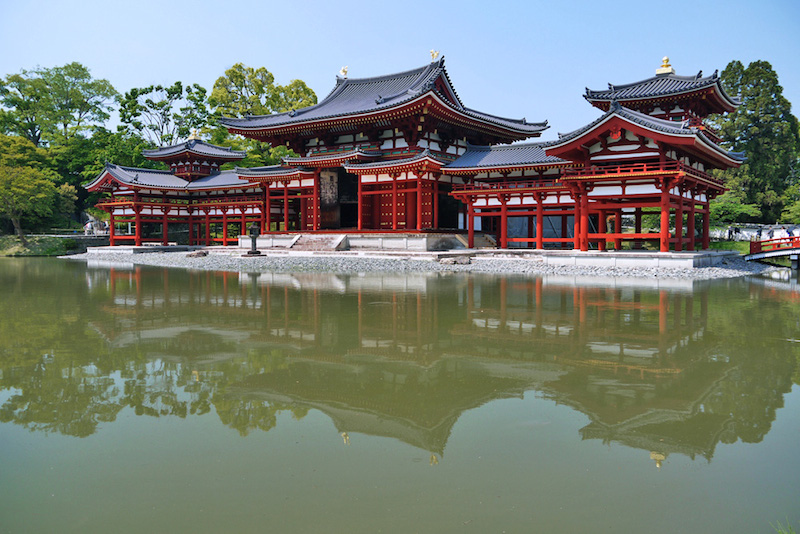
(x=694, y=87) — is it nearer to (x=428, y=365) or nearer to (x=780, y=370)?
(x=780, y=370)

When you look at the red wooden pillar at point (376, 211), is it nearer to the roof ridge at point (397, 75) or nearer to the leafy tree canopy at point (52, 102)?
the roof ridge at point (397, 75)

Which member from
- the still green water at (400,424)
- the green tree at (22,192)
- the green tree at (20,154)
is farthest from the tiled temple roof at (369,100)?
the still green water at (400,424)

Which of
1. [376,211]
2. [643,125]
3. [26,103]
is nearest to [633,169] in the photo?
[643,125]

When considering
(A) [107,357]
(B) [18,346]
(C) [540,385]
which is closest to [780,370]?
(C) [540,385]

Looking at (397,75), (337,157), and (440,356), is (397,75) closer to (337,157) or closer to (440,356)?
(337,157)

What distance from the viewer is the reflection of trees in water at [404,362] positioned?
4801mm

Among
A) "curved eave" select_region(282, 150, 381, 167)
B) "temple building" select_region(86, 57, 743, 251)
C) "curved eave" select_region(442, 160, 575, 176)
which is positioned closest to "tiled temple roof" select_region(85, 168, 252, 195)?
"temple building" select_region(86, 57, 743, 251)

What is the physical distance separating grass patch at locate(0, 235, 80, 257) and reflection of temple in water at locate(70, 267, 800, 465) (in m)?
33.2

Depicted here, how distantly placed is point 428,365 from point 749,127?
4369cm

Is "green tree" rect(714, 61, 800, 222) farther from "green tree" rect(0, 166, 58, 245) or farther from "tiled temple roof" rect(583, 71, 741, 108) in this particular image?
"green tree" rect(0, 166, 58, 245)

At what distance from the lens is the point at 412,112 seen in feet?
88.5

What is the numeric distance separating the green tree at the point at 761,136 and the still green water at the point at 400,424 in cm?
3472

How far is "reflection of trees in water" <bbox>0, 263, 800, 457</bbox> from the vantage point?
480 centimetres

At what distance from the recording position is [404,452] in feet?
13.2
